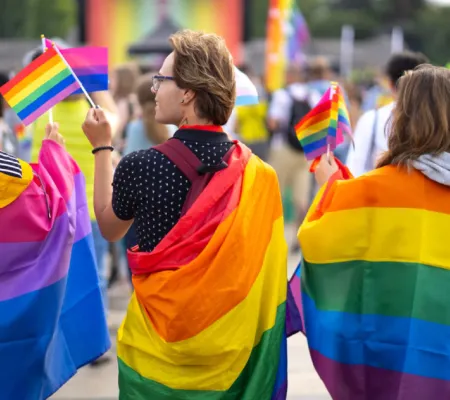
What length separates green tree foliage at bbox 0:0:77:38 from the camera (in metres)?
54.1

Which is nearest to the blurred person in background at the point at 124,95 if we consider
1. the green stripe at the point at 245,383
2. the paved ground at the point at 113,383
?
the paved ground at the point at 113,383

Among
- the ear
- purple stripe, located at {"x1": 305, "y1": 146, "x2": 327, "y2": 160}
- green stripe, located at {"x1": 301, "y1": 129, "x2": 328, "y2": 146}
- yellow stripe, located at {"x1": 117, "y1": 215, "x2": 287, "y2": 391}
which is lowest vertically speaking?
yellow stripe, located at {"x1": 117, "y1": 215, "x2": 287, "y2": 391}

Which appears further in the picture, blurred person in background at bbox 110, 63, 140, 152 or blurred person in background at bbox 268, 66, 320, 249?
blurred person in background at bbox 268, 66, 320, 249

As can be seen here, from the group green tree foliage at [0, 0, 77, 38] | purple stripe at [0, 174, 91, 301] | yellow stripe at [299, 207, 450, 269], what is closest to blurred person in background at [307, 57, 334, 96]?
purple stripe at [0, 174, 91, 301]

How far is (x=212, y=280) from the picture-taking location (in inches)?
134

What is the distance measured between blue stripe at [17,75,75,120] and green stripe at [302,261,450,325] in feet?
4.25

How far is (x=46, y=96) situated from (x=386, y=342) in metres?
1.72

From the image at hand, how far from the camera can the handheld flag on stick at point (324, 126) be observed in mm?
4141

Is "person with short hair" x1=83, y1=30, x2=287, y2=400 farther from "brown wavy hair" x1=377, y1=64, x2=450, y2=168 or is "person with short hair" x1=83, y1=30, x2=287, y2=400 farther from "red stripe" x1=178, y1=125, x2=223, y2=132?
"brown wavy hair" x1=377, y1=64, x2=450, y2=168

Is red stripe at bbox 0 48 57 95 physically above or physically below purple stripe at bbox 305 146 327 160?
above

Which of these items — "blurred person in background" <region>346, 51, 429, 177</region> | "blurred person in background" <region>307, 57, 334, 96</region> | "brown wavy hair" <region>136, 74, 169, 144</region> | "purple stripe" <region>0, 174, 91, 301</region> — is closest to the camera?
"purple stripe" <region>0, 174, 91, 301</region>

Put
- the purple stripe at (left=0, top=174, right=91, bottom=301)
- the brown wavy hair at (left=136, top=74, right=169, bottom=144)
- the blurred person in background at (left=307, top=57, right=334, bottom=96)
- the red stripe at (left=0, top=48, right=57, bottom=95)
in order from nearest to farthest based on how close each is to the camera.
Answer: the purple stripe at (left=0, top=174, right=91, bottom=301) < the red stripe at (left=0, top=48, right=57, bottom=95) < the brown wavy hair at (left=136, top=74, right=169, bottom=144) < the blurred person in background at (left=307, top=57, right=334, bottom=96)

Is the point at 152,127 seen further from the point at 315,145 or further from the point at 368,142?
the point at 315,145

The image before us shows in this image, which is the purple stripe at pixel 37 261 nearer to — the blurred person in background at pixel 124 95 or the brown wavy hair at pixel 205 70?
the brown wavy hair at pixel 205 70
